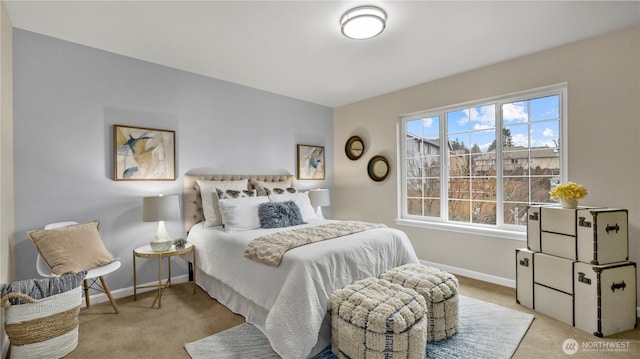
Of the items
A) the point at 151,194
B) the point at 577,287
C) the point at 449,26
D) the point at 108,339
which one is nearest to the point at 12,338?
the point at 108,339

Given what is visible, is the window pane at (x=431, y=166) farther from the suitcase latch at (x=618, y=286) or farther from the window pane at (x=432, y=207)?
the suitcase latch at (x=618, y=286)

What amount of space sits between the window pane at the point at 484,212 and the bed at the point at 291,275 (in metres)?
1.32

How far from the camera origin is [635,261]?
2.56 metres

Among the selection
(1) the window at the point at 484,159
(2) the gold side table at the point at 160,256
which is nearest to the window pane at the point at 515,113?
(1) the window at the point at 484,159

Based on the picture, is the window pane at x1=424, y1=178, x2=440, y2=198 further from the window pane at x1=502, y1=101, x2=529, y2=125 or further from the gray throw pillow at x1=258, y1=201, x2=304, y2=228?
the gray throw pillow at x1=258, y1=201, x2=304, y2=228

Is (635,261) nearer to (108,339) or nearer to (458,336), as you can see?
(458,336)

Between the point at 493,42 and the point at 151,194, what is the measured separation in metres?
3.89

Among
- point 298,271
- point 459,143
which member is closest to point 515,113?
point 459,143

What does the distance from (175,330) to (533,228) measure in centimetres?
332

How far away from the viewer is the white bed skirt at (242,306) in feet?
6.97

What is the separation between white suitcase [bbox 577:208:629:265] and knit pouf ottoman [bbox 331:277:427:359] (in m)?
1.52

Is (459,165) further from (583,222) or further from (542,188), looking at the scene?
(583,222)

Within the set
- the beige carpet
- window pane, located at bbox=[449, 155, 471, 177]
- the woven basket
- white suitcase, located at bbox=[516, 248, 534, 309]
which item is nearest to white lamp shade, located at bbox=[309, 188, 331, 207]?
window pane, located at bbox=[449, 155, 471, 177]

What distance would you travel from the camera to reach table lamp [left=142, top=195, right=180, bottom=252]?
289 centimetres
